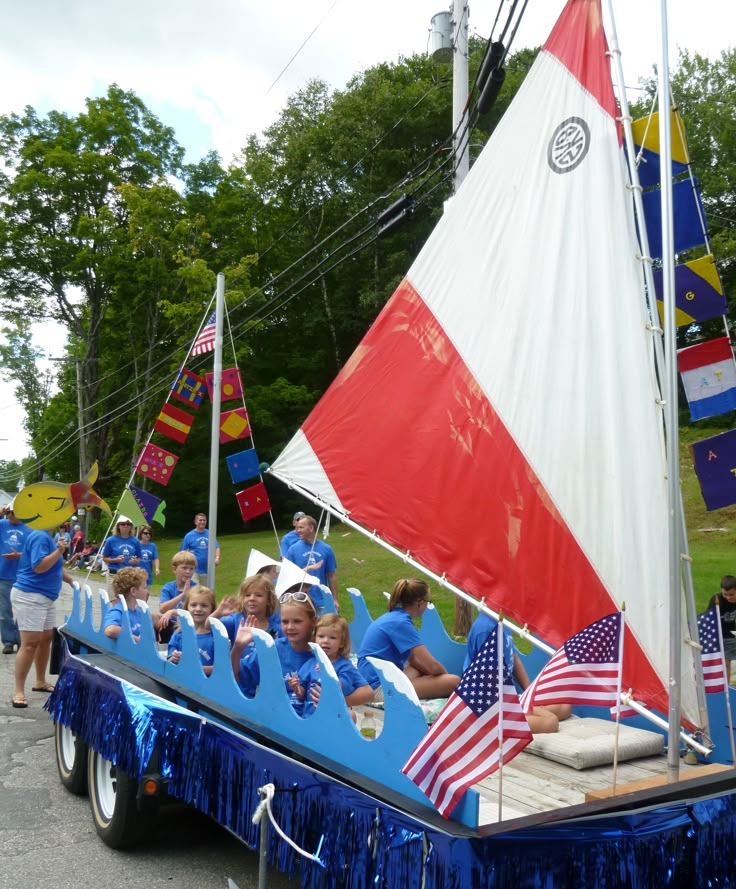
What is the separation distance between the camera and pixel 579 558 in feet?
12.4

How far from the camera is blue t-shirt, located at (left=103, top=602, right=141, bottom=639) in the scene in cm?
541

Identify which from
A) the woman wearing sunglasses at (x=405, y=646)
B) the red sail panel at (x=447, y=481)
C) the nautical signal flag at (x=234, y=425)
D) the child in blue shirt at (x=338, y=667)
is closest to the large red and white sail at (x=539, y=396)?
the red sail panel at (x=447, y=481)

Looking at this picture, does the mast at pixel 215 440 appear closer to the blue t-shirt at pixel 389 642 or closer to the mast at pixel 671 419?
the blue t-shirt at pixel 389 642

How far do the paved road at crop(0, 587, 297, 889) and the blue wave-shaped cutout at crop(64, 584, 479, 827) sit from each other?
3.06 ft

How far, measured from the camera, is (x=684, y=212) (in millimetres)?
3879

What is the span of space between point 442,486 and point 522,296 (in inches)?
42.0

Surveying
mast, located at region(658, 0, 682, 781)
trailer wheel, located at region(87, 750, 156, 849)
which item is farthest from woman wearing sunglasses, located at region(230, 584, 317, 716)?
mast, located at region(658, 0, 682, 781)

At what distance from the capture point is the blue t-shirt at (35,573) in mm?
7879

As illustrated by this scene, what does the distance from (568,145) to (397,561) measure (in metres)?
15.9

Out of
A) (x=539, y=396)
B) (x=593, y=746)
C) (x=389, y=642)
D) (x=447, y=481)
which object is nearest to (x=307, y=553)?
(x=389, y=642)

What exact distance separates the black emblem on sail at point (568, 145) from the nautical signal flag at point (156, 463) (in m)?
7.16

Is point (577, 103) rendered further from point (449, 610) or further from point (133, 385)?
point (133, 385)

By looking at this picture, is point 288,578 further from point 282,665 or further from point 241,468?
point 241,468

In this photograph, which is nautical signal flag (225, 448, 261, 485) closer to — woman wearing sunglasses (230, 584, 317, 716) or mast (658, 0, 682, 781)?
woman wearing sunglasses (230, 584, 317, 716)
